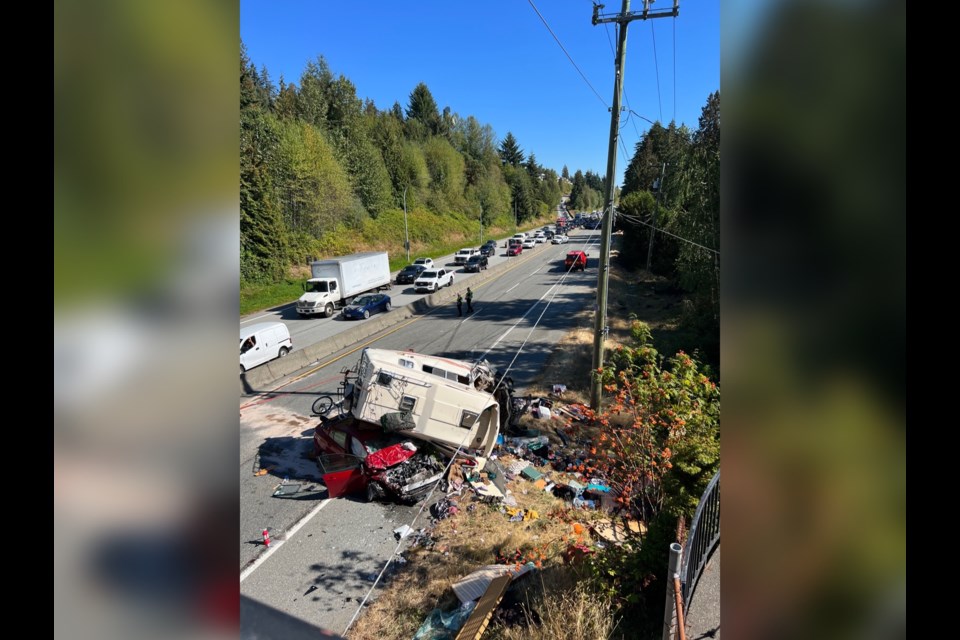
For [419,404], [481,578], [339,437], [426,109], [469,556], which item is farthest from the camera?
[426,109]

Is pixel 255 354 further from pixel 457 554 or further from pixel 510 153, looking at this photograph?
pixel 510 153

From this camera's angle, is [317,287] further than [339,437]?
Yes

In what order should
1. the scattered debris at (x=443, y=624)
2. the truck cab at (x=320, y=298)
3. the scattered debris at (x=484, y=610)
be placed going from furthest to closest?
the truck cab at (x=320, y=298), the scattered debris at (x=443, y=624), the scattered debris at (x=484, y=610)

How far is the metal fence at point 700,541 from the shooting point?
4.83 meters

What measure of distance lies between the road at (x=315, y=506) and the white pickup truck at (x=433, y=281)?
9529 mm

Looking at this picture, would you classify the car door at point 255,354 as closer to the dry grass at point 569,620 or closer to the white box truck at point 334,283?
the white box truck at point 334,283

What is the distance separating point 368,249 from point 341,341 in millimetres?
31106

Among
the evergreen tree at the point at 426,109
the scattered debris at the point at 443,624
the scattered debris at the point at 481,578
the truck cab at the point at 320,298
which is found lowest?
the scattered debris at the point at 443,624

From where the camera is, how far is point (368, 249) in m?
51.6

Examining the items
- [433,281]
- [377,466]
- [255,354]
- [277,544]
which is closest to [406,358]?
[377,466]

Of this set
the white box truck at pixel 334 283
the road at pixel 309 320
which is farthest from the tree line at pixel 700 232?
the white box truck at pixel 334 283

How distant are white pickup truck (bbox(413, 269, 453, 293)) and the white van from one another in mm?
14855
